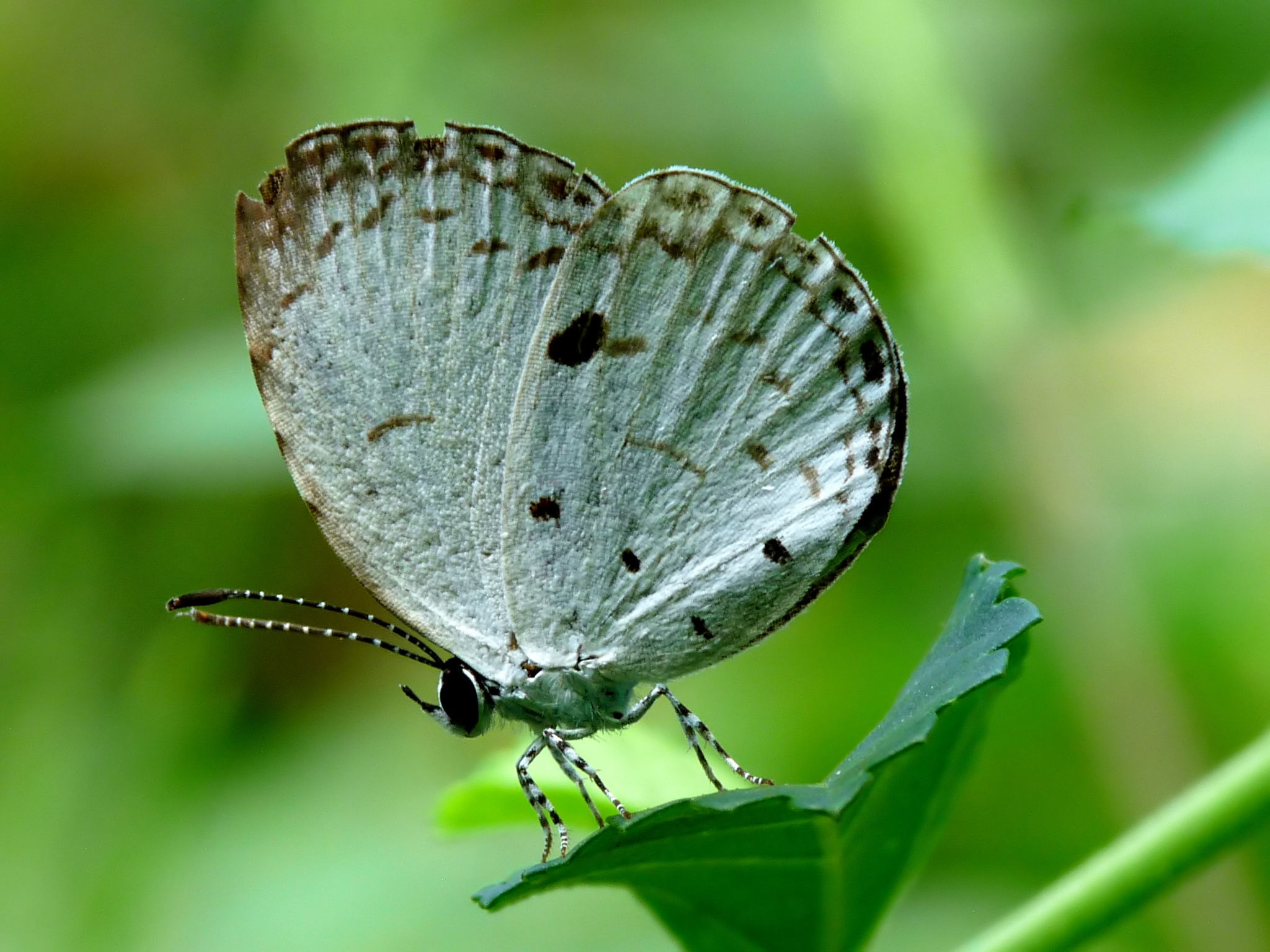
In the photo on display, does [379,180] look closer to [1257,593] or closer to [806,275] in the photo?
[806,275]

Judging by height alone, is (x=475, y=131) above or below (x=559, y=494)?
above

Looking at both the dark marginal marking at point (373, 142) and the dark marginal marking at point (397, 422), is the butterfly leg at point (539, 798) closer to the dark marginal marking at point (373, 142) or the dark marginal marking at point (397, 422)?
the dark marginal marking at point (397, 422)

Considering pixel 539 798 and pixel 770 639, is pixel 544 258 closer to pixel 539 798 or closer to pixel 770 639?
pixel 539 798

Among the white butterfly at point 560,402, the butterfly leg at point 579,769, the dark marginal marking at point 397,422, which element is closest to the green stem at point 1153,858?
the butterfly leg at point 579,769

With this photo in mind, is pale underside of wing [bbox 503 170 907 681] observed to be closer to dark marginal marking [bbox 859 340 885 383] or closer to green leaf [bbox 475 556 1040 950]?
dark marginal marking [bbox 859 340 885 383]

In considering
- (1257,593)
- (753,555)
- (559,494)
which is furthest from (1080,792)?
(559,494)

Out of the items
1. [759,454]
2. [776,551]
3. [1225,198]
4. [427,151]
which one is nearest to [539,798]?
[776,551]
